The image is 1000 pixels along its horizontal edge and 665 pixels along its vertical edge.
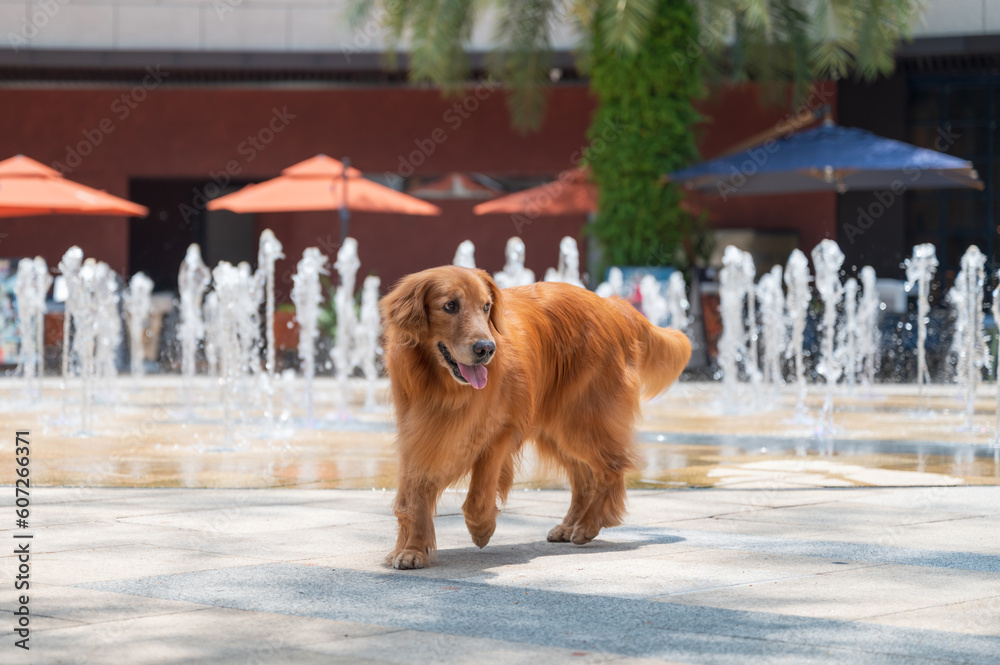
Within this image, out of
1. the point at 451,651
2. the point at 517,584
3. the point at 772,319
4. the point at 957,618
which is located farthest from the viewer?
the point at 772,319

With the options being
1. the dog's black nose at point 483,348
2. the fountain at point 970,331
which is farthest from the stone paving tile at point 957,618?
the fountain at point 970,331

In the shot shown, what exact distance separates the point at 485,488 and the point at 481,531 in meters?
0.20

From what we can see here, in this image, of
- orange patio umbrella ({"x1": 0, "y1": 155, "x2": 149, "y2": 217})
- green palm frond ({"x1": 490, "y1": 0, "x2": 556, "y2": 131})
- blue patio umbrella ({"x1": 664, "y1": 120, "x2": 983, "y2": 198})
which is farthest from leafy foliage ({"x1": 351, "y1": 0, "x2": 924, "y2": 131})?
orange patio umbrella ({"x1": 0, "y1": 155, "x2": 149, "y2": 217})

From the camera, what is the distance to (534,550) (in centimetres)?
533

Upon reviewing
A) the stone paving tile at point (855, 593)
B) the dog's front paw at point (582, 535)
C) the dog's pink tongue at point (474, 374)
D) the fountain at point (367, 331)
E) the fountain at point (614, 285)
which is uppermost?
the fountain at point (614, 285)

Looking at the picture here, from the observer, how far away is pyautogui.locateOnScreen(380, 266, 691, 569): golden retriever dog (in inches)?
190

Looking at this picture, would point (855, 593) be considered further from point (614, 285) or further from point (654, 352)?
point (614, 285)

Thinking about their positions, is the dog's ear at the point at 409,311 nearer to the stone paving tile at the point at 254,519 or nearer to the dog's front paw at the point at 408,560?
the dog's front paw at the point at 408,560

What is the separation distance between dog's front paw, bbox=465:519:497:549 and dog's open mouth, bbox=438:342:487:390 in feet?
2.11

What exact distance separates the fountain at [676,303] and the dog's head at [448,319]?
11188 mm

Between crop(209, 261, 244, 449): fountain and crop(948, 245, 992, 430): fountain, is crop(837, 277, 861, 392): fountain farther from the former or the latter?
crop(209, 261, 244, 449): fountain

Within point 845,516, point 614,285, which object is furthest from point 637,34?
point 845,516

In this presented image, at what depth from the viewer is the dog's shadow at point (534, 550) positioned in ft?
16.4

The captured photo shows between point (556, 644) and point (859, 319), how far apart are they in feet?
42.5
